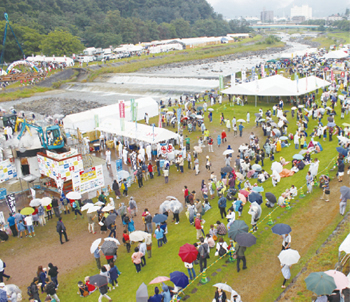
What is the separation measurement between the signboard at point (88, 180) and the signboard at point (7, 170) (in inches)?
210

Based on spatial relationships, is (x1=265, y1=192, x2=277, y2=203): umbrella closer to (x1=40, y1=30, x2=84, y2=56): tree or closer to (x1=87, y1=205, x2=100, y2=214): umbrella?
(x1=87, y1=205, x2=100, y2=214): umbrella

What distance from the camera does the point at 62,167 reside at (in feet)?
59.8

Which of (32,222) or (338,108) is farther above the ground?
(338,108)

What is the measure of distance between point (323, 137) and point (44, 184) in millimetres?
18553

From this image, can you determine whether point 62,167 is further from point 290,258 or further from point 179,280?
point 290,258

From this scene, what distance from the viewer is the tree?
76062mm

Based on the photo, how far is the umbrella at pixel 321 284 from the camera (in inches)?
305

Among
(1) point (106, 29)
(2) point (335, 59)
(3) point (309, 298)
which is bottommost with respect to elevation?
(3) point (309, 298)

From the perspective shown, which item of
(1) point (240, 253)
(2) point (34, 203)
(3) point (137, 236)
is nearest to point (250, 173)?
(1) point (240, 253)

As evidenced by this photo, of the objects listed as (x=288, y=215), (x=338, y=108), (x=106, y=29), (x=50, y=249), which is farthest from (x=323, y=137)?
(x=106, y=29)

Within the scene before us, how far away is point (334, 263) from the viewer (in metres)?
10.1

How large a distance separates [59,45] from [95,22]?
32.4m

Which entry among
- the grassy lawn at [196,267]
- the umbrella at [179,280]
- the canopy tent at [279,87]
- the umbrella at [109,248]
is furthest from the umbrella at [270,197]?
the canopy tent at [279,87]

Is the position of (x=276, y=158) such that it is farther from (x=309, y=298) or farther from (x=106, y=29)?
(x=106, y=29)
